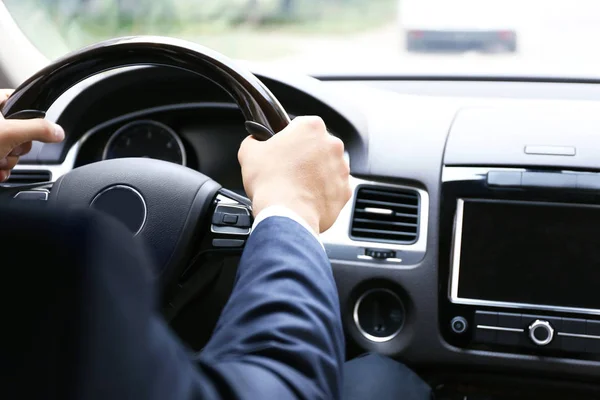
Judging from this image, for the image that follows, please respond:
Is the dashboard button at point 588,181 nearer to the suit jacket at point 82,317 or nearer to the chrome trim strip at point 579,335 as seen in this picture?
the chrome trim strip at point 579,335

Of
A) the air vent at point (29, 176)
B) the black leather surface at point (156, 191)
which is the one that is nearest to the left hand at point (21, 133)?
the black leather surface at point (156, 191)

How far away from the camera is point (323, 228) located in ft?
3.68

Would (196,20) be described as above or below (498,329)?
above

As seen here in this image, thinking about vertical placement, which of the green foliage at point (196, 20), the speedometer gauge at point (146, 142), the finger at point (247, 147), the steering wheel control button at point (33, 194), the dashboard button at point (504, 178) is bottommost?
the steering wheel control button at point (33, 194)

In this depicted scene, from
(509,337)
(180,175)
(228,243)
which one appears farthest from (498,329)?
(180,175)

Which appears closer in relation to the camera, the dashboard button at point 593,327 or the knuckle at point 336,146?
the knuckle at point 336,146

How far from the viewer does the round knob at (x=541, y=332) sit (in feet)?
5.82

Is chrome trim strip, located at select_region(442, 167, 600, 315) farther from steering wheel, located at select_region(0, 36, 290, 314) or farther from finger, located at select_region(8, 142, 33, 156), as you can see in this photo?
finger, located at select_region(8, 142, 33, 156)

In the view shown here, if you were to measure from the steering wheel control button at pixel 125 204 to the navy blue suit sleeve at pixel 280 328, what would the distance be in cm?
65

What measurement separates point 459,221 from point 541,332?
295mm

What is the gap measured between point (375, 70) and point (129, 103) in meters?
0.73

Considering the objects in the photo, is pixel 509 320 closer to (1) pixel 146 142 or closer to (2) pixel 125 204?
(2) pixel 125 204

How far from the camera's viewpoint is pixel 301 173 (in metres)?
1.10

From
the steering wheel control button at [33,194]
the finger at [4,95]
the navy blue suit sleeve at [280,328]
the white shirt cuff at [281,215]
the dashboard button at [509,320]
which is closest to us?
the navy blue suit sleeve at [280,328]
